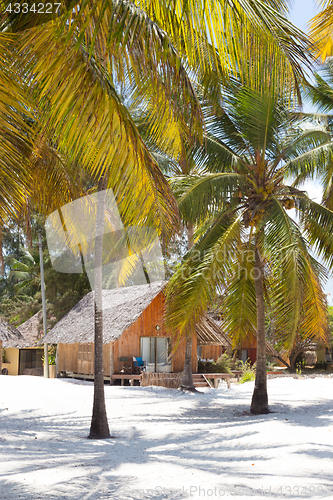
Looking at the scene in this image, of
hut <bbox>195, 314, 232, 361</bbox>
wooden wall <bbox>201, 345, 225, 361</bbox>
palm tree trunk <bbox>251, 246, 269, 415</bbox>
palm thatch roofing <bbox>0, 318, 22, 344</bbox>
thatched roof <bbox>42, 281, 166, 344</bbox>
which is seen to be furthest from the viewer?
wooden wall <bbox>201, 345, 225, 361</bbox>

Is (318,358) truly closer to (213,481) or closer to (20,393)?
(20,393)

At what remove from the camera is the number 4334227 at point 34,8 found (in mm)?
4258

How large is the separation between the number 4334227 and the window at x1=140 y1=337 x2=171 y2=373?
17028 mm

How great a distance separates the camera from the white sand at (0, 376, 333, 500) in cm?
546

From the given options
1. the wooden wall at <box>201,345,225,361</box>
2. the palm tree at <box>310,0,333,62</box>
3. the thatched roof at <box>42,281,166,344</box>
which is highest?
the palm tree at <box>310,0,333,62</box>

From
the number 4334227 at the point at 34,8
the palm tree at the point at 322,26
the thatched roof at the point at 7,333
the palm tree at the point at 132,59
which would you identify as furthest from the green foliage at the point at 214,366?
the number 4334227 at the point at 34,8

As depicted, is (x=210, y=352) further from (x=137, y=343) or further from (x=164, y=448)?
(x=164, y=448)

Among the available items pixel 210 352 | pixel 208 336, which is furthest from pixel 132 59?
pixel 210 352

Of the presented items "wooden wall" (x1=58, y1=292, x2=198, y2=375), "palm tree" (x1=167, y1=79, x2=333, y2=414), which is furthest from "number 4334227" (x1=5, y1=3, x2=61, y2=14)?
"wooden wall" (x1=58, y1=292, x2=198, y2=375)

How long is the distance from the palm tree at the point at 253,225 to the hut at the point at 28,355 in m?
20.0

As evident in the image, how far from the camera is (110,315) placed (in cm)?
2078

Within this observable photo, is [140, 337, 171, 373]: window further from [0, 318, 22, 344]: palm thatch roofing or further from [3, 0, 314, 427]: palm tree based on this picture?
[3, 0, 314, 427]: palm tree

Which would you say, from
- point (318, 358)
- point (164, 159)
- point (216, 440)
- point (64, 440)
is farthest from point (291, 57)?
point (318, 358)

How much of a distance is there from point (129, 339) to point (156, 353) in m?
1.69
